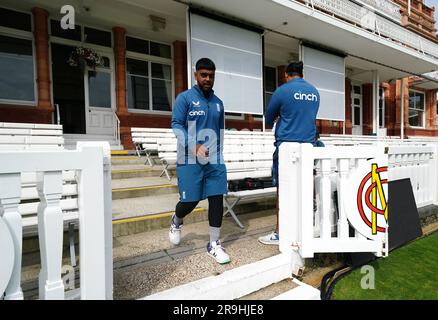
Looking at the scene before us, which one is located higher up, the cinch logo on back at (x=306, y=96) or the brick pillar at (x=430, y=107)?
the brick pillar at (x=430, y=107)

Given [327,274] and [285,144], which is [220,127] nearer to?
[285,144]

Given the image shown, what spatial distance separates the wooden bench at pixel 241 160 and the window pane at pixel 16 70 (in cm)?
442

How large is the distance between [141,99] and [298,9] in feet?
17.1

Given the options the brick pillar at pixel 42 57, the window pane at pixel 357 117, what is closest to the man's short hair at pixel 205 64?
the brick pillar at pixel 42 57

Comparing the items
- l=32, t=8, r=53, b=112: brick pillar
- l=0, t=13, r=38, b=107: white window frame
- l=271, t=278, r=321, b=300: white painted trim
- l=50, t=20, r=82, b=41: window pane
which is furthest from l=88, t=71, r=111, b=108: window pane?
l=271, t=278, r=321, b=300: white painted trim

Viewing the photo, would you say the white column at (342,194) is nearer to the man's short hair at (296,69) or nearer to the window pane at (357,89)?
the man's short hair at (296,69)

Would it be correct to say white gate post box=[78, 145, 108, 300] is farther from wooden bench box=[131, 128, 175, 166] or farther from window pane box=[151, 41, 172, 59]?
window pane box=[151, 41, 172, 59]

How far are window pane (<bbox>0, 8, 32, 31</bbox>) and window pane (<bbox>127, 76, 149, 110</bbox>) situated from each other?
9.08 feet

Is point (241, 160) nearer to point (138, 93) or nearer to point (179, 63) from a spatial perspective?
point (138, 93)

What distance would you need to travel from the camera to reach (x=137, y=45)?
8.47 m

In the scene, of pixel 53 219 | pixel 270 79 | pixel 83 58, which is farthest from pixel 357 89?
pixel 53 219

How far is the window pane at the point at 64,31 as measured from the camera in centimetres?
720

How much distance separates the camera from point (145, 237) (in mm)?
2867

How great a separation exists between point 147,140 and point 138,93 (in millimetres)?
3329
